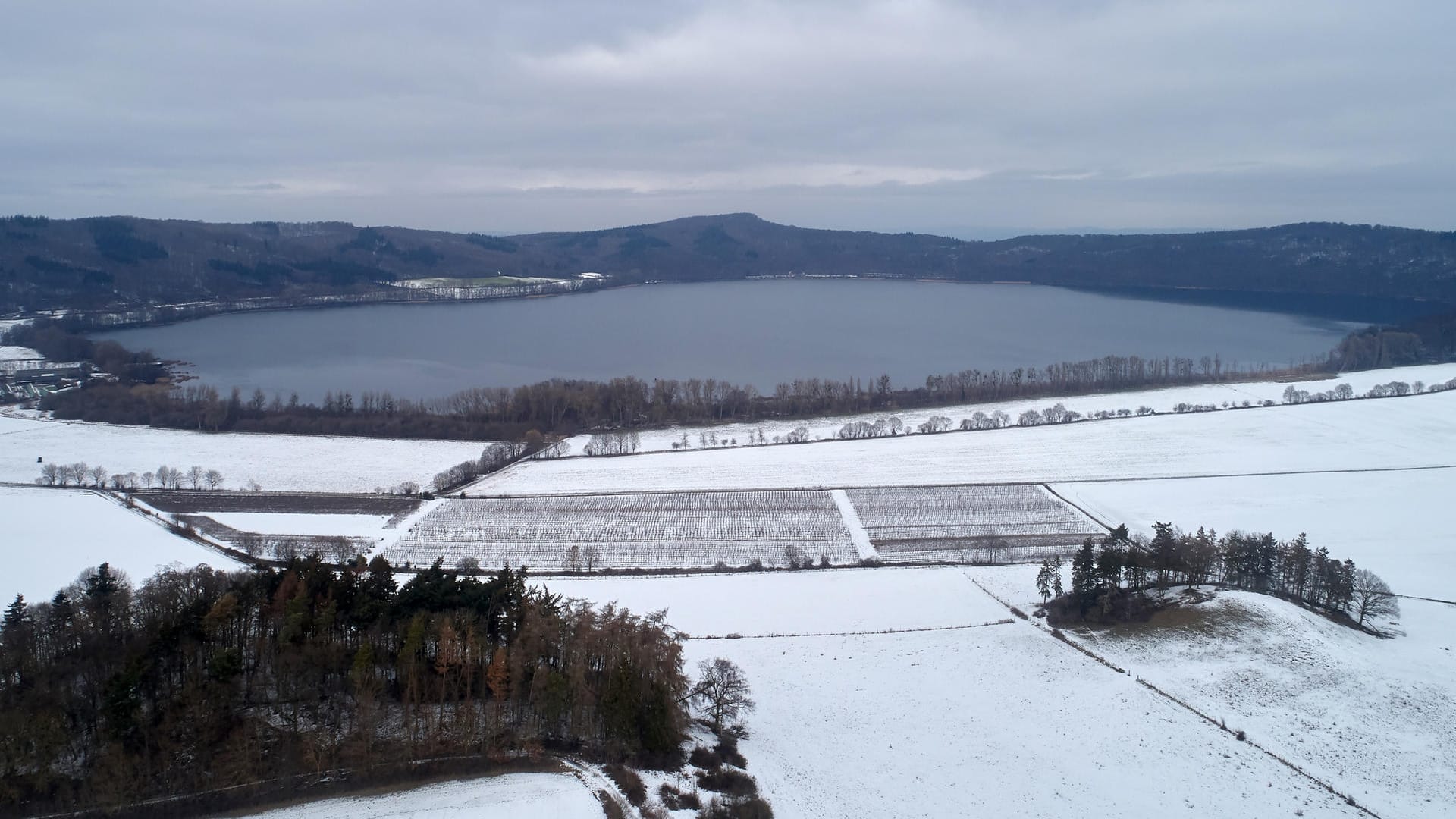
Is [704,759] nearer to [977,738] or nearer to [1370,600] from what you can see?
[977,738]

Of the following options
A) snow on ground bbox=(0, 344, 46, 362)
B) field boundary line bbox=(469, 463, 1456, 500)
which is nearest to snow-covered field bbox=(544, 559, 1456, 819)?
field boundary line bbox=(469, 463, 1456, 500)

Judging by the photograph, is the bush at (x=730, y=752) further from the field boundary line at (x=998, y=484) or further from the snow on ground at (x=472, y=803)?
the field boundary line at (x=998, y=484)

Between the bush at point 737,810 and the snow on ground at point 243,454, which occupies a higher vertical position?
the snow on ground at point 243,454

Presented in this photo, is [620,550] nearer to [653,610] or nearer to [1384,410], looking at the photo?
[653,610]

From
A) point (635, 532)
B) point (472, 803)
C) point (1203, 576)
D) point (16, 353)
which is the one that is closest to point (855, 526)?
point (635, 532)

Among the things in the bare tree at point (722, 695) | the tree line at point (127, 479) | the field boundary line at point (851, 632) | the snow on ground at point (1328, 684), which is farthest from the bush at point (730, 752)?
the tree line at point (127, 479)
